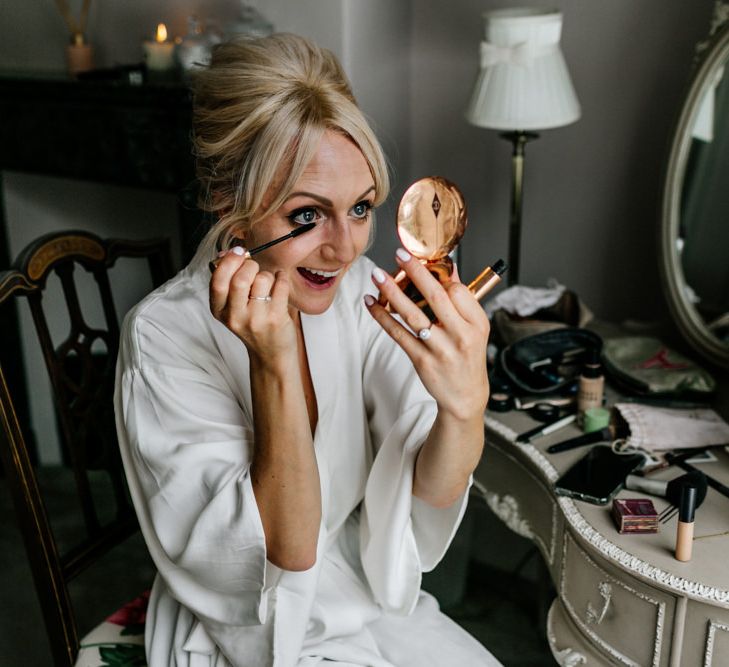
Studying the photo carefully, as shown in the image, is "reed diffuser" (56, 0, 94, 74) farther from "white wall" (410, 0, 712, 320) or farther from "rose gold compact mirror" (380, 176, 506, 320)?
"rose gold compact mirror" (380, 176, 506, 320)

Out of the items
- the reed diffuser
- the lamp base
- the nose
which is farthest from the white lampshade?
the reed diffuser

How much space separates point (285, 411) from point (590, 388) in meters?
0.71

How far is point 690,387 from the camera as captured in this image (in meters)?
1.58

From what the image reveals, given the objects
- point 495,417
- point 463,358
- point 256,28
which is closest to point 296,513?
point 463,358

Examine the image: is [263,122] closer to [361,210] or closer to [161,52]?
[361,210]

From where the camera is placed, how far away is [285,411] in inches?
40.3

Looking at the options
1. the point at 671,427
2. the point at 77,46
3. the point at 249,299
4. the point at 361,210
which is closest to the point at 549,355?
the point at 671,427

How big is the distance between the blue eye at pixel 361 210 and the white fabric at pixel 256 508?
0.22 metres

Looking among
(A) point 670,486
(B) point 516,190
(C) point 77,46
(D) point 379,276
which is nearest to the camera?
(D) point 379,276

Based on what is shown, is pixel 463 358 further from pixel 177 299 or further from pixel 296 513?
pixel 177 299

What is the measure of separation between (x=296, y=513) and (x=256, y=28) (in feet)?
3.95

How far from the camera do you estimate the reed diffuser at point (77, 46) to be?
228 centimetres

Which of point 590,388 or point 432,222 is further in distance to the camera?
point 590,388

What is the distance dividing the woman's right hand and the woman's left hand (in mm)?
99
